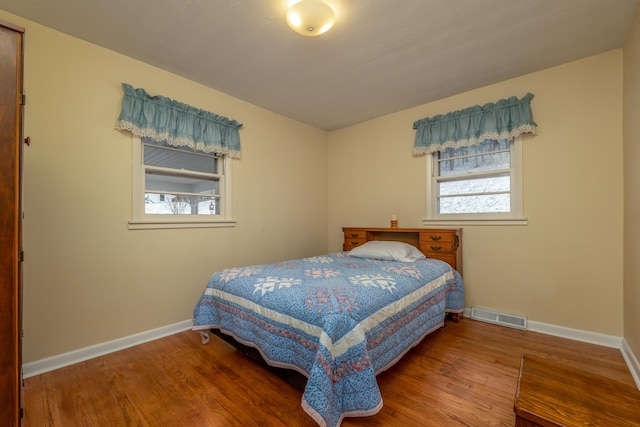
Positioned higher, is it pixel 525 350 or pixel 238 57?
pixel 238 57

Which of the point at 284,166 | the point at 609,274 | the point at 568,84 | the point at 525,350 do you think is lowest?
the point at 525,350

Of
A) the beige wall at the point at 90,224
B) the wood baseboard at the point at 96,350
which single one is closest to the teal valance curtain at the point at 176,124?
the beige wall at the point at 90,224

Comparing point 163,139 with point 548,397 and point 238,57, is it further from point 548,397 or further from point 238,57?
point 548,397

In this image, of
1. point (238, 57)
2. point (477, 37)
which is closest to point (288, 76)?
point (238, 57)

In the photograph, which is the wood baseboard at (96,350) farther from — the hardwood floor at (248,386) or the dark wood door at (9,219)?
the dark wood door at (9,219)

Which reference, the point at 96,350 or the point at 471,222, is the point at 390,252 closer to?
the point at 471,222

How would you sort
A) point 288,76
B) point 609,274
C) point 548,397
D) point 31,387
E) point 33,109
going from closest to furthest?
point 548,397 → point 31,387 → point 33,109 → point 609,274 → point 288,76

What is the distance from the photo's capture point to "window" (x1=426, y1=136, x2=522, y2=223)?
2.75 meters

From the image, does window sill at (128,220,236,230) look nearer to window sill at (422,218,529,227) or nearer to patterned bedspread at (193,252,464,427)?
patterned bedspread at (193,252,464,427)

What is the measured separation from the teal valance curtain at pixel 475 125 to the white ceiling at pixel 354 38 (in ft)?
0.95

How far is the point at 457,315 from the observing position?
9.25 feet

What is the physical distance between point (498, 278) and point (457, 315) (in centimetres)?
58

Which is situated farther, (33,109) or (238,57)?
(238,57)

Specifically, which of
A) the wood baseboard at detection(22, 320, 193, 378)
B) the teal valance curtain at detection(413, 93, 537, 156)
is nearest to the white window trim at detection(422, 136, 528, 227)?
the teal valance curtain at detection(413, 93, 537, 156)
